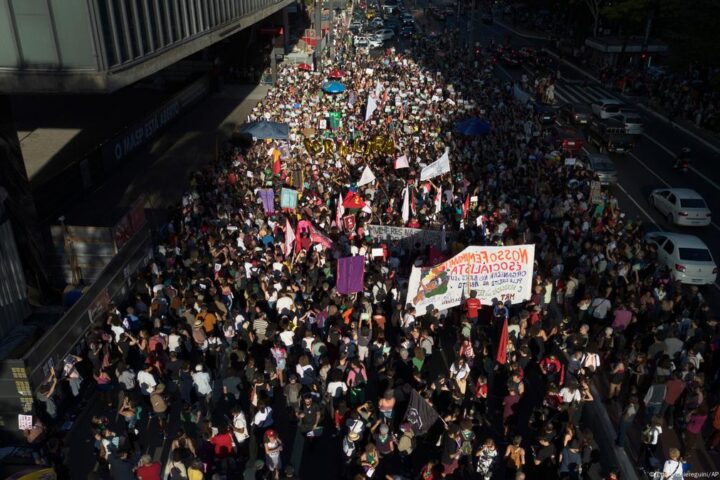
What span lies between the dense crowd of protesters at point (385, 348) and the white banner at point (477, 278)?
1.05ft

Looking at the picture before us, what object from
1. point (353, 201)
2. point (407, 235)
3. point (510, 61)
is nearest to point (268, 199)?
point (353, 201)

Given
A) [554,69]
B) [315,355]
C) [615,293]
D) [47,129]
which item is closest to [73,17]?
[315,355]

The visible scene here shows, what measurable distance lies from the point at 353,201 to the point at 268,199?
109 inches

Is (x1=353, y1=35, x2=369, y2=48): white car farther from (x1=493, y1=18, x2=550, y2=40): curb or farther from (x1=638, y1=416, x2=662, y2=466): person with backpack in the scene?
(x1=638, y1=416, x2=662, y2=466): person with backpack

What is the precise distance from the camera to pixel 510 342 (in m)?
12.5

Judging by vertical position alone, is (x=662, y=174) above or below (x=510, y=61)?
above

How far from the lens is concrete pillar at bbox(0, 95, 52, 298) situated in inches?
605

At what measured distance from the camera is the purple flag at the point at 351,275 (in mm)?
14000

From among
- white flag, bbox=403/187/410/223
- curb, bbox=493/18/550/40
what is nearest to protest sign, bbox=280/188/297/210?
white flag, bbox=403/187/410/223

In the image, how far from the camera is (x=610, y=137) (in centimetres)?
3048

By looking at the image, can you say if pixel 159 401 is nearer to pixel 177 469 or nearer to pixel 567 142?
pixel 177 469

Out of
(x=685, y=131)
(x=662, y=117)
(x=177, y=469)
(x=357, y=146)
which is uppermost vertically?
(x=177, y=469)

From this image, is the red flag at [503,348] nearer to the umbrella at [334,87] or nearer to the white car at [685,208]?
the white car at [685,208]

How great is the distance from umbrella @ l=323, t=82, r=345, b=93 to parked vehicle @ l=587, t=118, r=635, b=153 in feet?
46.6
